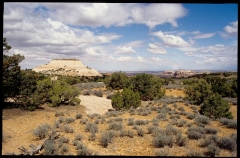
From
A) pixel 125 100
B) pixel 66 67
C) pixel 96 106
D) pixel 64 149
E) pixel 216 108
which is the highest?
pixel 66 67

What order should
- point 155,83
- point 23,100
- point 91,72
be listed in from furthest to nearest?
point 91,72 < point 155,83 < point 23,100

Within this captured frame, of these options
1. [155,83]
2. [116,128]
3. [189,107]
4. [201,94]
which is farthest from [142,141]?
[155,83]

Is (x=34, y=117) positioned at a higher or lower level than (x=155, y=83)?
lower

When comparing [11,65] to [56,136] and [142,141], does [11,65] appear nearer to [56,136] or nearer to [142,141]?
[56,136]

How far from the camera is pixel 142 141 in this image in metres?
7.91

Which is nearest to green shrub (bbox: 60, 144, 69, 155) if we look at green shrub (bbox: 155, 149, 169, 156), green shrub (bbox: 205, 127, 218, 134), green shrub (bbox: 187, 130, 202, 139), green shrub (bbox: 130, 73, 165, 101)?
green shrub (bbox: 155, 149, 169, 156)

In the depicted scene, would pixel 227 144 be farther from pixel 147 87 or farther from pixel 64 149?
pixel 147 87

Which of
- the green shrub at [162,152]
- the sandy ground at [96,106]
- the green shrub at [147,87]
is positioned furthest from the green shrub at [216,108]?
the green shrub at [147,87]

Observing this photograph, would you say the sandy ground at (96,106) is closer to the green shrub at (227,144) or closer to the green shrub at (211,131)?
the green shrub at (211,131)

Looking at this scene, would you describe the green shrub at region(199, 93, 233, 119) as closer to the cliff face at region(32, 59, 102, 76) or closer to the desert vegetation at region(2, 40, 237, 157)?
the desert vegetation at region(2, 40, 237, 157)

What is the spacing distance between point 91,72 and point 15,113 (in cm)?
12056

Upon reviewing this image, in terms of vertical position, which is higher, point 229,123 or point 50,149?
point 229,123

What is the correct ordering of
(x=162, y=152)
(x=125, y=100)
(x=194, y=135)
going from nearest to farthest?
(x=162, y=152) → (x=194, y=135) → (x=125, y=100)

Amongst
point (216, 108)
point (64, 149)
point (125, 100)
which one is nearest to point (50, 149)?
point (64, 149)
